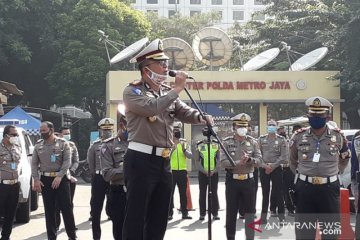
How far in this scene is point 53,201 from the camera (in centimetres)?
990

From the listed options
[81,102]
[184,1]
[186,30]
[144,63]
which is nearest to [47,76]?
[81,102]

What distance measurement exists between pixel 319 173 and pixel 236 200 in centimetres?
244

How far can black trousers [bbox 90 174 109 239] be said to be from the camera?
10234 mm

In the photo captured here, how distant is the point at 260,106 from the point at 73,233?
20607mm

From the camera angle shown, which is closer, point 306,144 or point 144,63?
point 144,63

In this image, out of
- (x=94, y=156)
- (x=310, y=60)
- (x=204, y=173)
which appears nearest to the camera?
(x=94, y=156)

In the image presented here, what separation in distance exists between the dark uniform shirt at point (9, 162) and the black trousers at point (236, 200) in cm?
342

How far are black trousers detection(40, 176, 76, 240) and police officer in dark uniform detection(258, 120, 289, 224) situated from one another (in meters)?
4.54

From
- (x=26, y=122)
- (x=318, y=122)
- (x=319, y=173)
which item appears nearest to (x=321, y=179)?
(x=319, y=173)

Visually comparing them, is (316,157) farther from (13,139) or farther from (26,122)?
(26,122)

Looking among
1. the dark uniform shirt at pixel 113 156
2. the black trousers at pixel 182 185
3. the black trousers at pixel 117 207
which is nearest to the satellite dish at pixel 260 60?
the black trousers at pixel 182 185

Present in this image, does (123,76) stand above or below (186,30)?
below

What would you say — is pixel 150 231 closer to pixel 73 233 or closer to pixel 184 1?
pixel 73 233

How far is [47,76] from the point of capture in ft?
116
